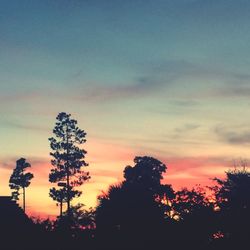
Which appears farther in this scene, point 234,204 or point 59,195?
point 59,195

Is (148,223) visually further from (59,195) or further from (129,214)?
(59,195)

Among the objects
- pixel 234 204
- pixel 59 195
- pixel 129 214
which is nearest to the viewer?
pixel 234 204

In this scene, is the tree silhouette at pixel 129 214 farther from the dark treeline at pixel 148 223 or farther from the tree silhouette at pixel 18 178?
the tree silhouette at pixel 18 178

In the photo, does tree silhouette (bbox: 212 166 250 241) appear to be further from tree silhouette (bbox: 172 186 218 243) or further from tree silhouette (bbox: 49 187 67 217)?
tree silhouette (bbox: 49 187 67 217)

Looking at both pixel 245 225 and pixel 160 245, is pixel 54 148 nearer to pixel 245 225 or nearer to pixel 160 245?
pixel 160 245

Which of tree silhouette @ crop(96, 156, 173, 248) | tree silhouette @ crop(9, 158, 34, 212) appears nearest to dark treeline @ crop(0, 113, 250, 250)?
tree silhouette @ crop(96, 156, 173, 248)

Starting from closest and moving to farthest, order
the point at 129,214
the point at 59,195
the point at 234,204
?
1. the point at 234,204
2. the point at 129,214
3. the point at 59,195

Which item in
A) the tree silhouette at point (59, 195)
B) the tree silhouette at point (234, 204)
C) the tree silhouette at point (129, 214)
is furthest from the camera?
the tree silhouette at point (59, 195)

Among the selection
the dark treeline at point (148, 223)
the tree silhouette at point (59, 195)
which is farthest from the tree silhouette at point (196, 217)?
the tree silhouette at point (59, 195)

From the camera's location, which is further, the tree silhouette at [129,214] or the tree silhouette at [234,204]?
the tree silhouette at [129,214]

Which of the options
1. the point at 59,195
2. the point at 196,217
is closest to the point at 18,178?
the point at 59,195

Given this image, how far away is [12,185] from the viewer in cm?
10156

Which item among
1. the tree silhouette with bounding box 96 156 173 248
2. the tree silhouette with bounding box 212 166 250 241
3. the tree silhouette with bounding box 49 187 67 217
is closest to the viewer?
the tree silhouette with bounding box 212 166 250 241

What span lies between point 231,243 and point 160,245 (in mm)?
6770
